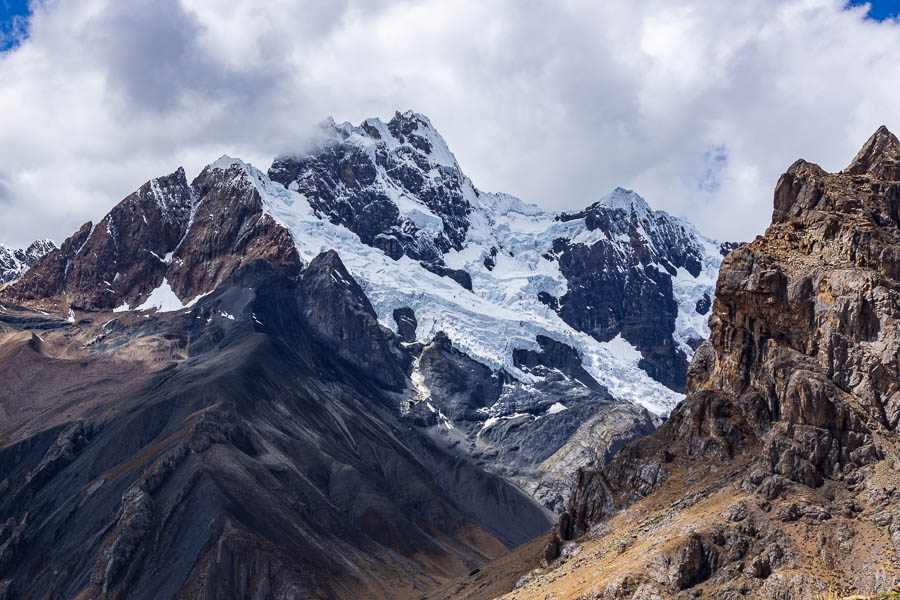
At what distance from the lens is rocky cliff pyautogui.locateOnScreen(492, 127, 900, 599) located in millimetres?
79062

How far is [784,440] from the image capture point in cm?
9031

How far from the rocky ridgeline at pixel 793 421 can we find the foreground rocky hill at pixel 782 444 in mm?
144

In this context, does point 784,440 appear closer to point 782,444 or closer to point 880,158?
point 782,444

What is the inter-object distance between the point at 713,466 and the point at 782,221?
3155cm

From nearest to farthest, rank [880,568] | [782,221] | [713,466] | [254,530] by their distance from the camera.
→ [880,568] < [713,466] < [782,221] < [254,530]

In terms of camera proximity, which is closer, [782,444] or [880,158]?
[782,444]

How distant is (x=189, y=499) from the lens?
198 meters

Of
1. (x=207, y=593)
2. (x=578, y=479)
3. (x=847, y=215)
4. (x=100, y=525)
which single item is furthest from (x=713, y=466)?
(x=100, y=525)

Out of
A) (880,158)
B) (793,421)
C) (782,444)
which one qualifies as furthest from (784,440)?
(880,158)

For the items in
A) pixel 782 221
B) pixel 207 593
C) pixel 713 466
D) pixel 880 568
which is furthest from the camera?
pixel 207 593

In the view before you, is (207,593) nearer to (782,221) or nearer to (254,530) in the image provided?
(254,530)

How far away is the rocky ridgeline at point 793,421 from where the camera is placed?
7900 cm

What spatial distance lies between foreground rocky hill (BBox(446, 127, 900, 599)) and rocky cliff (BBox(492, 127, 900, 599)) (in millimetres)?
146

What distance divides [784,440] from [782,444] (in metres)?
0.53
